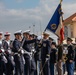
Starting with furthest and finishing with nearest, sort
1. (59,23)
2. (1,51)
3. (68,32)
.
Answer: (68,32) < (59,23) < (1,51)

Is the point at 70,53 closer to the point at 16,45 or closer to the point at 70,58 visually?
the point at 70,58

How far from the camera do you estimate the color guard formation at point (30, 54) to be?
12.1 meters

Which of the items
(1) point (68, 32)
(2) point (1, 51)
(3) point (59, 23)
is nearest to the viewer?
(2) point (1, 51)

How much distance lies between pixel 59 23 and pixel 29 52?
164 cm

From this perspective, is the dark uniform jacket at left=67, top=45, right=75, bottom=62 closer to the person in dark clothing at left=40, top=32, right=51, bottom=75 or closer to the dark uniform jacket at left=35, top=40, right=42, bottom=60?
the person in dark clothing at left=40, top=32, right=51, bottom=75

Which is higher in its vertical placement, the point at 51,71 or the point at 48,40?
the point at 48,40

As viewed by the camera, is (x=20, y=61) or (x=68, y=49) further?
(x=68, y=49)

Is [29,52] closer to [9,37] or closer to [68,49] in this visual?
[9,37]

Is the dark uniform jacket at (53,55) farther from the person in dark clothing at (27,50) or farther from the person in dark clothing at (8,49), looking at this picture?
the person in dark clothing at (8,49)

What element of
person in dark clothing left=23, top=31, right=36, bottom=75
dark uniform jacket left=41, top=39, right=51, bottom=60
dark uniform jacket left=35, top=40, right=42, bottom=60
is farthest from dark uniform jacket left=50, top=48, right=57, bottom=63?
person in dark clothing left=23, top=31, right=36, bottom=75

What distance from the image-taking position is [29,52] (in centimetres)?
1237

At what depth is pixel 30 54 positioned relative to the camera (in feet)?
Result: 40.7

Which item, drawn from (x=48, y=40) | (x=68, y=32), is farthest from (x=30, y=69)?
(x=68, y=32)

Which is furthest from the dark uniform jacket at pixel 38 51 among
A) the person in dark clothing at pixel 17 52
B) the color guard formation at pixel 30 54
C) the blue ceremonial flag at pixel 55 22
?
the person in dark clothing at pixel 17 52
